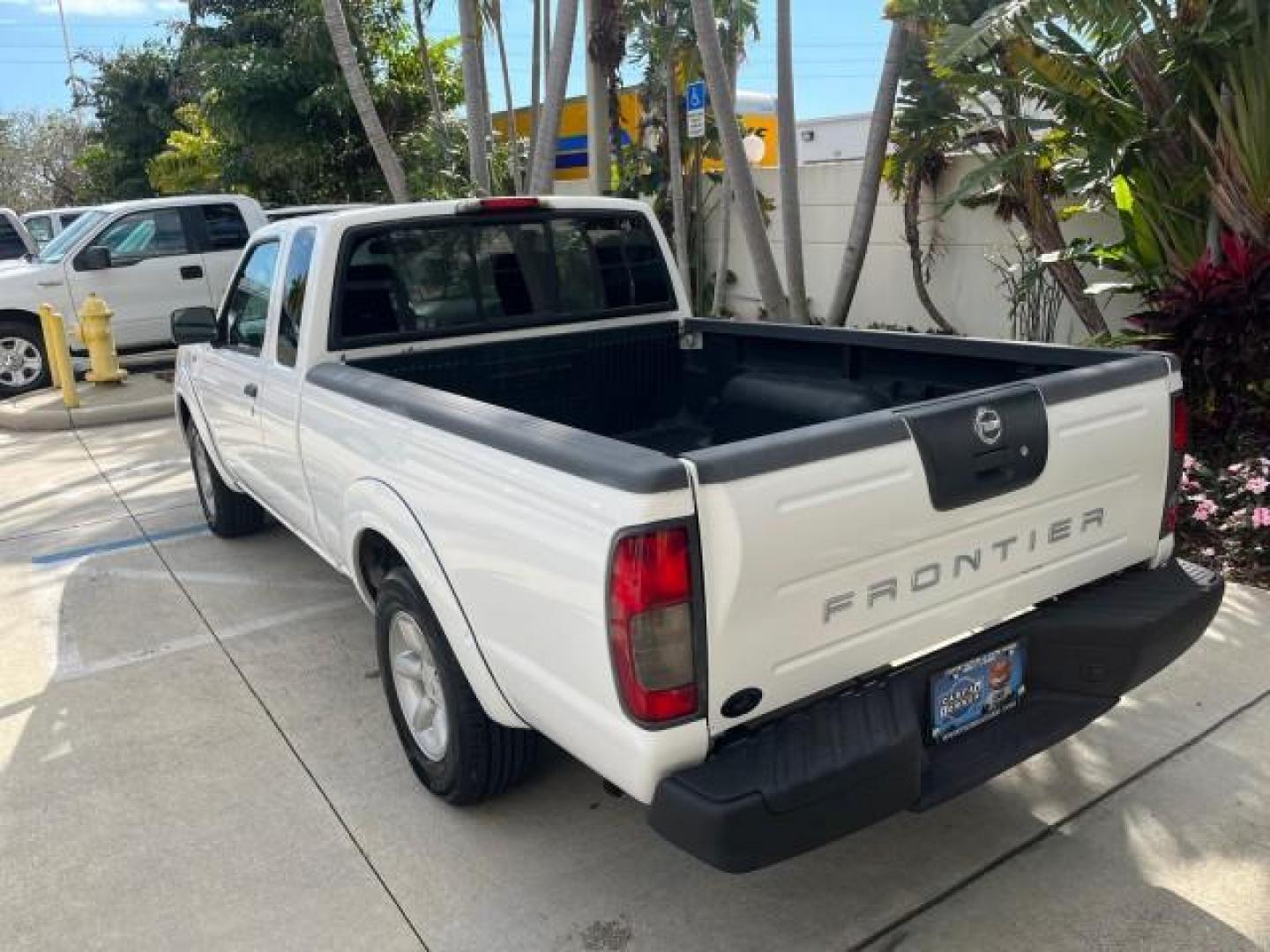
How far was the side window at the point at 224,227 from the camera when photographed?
1162 cm

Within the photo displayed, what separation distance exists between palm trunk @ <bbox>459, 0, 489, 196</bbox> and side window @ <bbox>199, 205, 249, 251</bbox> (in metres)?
3.12

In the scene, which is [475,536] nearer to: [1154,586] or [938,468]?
[938,468]

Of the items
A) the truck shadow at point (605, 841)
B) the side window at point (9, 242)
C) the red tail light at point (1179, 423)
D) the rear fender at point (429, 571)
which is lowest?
the truck shadow at point (605, 841)

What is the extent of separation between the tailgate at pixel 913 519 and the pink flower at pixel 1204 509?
7.69ft

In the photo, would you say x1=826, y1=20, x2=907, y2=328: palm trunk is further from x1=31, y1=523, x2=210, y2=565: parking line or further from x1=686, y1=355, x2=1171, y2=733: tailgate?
x1=686, y1=355, x2=1171, y2=733: tailgate

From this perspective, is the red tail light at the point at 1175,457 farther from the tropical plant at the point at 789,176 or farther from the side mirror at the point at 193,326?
the tropical plant at the point at 789,176

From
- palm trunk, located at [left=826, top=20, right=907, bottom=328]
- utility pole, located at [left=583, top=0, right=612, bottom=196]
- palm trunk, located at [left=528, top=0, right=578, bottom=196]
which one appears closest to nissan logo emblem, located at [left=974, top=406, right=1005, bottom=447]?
palm trunk, located at [left=826, top=20, right=907, bottom=328]

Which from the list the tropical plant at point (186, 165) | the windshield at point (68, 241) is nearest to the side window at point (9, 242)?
the windshield at point (68, 241)

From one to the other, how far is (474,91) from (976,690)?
879 cm

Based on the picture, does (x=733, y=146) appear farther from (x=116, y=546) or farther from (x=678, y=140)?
(x=116, y=546)

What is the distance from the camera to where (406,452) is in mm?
2979

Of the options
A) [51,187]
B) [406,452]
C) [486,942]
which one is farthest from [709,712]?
[51,187]

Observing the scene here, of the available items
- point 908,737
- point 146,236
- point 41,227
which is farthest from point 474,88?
point 41,227

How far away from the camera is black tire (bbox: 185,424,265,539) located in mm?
5855
